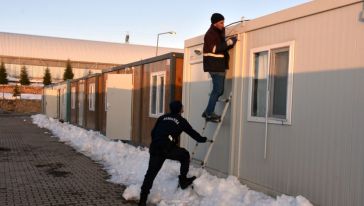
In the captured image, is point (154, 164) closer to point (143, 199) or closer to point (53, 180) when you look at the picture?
point (143, 199)

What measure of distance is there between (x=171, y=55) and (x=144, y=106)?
9.57 feet

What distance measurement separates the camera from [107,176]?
10.5 metres

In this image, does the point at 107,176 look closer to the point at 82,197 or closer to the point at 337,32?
the point at 82,197

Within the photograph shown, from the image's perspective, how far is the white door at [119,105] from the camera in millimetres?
16234

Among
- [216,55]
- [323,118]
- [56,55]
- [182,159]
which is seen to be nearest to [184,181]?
[182,159]

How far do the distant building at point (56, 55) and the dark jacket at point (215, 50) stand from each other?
66.3 metres

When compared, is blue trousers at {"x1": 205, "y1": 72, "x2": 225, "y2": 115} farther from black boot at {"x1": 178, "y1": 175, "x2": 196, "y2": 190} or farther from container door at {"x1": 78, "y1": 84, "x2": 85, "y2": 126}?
container door at {"x1": 78, "y1": 84, "x2": 85, "y2": 126}

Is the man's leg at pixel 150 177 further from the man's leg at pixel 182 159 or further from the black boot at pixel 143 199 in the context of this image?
the man's leg at pixel 182 159

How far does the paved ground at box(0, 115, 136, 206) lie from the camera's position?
812 cm

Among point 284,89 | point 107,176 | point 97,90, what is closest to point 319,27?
point 284,89

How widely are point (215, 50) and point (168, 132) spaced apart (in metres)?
2.07

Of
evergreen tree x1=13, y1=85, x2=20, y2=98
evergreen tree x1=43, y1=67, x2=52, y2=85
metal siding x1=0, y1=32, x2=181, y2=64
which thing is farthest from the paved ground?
metal siding x1=0, y1=32, x2=181, y2=64

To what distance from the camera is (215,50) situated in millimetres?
8594

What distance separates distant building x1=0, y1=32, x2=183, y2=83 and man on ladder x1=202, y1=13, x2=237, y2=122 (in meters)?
66.3
